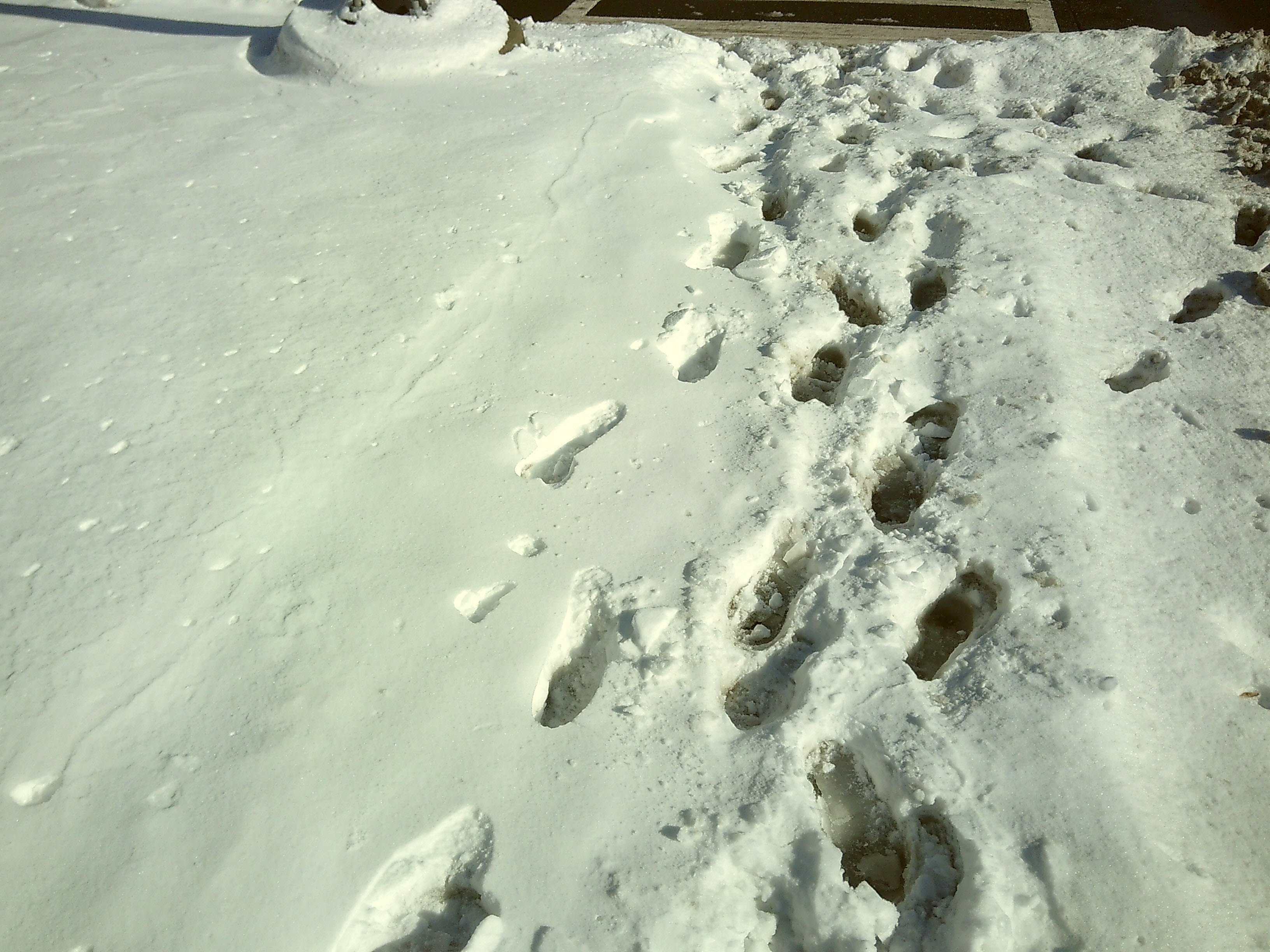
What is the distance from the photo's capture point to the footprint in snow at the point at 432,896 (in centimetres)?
121

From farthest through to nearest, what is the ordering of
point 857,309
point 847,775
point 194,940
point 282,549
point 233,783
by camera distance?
point 857,309
point 282,549
point 847,775
point 233,783
point 194,940

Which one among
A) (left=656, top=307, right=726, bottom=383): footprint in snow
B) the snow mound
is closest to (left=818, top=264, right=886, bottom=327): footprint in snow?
(left=656, top=307, right=726, bottom=383): footprint in snow

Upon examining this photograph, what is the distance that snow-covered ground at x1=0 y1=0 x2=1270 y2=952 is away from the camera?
1235mm

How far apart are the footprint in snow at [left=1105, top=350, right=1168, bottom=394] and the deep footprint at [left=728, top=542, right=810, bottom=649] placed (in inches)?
36.8

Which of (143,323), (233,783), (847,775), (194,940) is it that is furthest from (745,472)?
(143,323)

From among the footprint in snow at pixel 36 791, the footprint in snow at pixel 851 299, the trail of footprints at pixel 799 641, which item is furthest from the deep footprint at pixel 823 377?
the footprint in snow at pixel 36 791

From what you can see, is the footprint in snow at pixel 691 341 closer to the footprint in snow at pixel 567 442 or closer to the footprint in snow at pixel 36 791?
the footprint in snow at pixel 567 442

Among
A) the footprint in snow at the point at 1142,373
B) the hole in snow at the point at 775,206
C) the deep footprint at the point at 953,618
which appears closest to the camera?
the deep footprint at the point at 953,618

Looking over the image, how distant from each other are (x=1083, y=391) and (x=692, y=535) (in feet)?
3.27

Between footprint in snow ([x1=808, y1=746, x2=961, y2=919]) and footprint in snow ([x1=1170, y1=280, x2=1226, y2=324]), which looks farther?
footprint in snow ([x1=1170, y1=280, x2=1226, y2=324])

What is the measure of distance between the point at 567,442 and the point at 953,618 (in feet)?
2.89

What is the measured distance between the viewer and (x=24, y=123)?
267 cm

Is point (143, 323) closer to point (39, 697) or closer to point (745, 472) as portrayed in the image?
point (39, 697)

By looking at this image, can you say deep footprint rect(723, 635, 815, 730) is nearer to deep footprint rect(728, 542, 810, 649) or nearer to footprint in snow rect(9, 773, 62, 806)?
deep footprint rect(728, 542, 810, 649)
